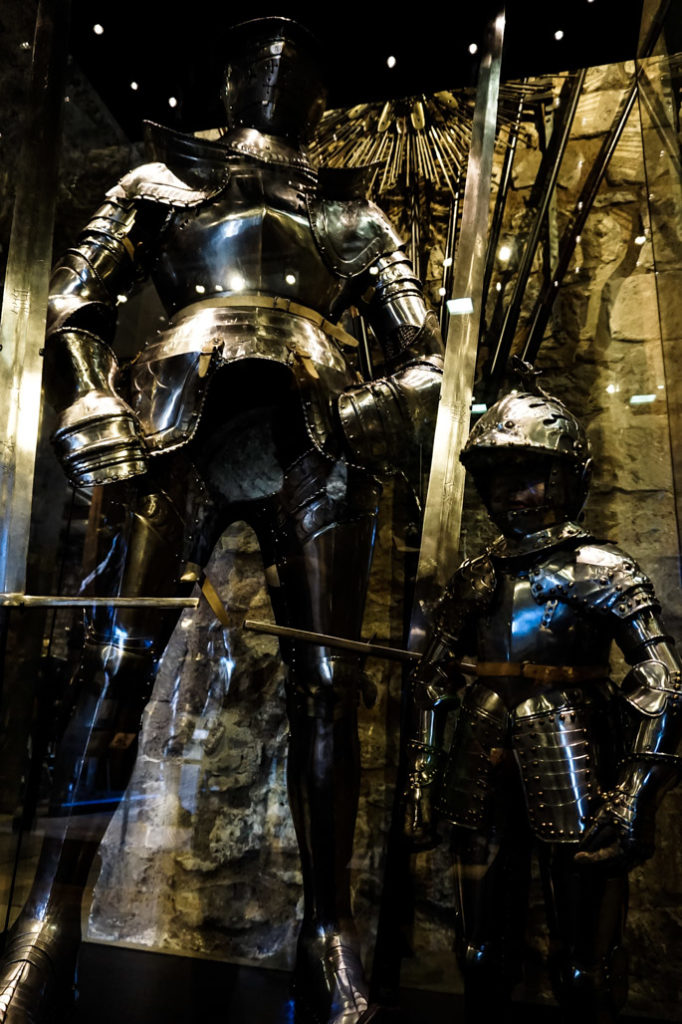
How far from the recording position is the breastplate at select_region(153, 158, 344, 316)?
2182 millimetres

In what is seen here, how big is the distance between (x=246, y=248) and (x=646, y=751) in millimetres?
1534

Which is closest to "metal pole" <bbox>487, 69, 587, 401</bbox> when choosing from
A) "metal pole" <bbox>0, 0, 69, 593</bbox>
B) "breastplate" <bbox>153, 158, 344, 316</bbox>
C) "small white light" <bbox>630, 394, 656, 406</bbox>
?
"small white light" <bbox>630, 394, 656, 406</bbox>

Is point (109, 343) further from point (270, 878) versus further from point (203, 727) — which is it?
point (270, 878)

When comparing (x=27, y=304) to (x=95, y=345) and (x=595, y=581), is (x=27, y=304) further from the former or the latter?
(x=595, y=581)

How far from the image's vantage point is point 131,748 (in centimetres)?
192

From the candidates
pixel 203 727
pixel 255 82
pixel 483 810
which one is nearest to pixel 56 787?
pixel 203 727

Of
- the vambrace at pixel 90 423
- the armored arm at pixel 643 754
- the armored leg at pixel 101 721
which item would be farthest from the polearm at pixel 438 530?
the vambrace at pixel 90 423

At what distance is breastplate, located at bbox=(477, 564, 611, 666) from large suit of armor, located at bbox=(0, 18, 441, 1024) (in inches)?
14.1

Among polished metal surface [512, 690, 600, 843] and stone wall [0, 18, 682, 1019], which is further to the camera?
stone wall [0, 18, 682, 1019]

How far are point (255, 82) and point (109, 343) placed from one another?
855 millimetres

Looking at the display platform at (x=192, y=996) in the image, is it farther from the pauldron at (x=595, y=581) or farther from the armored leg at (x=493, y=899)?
the pauldron at (x=595, y=581)

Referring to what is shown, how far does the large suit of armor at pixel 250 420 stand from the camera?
6.17 feet

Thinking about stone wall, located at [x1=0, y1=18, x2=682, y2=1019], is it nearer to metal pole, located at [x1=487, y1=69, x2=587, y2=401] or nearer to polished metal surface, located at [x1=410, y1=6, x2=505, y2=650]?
metal pole, located at [x1=487, y1=69, x2=587, y2=401]

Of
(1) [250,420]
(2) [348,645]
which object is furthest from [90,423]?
(2) [348,645]
